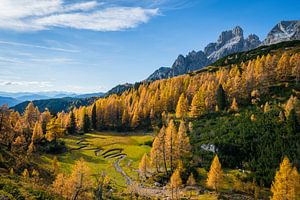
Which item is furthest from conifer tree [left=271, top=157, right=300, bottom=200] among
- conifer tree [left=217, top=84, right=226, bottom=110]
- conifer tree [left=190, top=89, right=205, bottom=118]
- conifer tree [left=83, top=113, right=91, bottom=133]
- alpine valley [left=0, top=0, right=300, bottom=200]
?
conifer tree [left=83, top=113, right=91, bottom=133]

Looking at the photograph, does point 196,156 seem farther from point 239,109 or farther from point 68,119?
point 68,119

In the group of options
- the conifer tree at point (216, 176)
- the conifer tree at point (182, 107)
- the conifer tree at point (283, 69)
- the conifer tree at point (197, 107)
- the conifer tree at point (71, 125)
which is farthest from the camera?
the conifer tree at point (71, 125)

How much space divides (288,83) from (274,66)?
50.3ft

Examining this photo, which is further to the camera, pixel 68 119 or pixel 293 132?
pixel 68 119

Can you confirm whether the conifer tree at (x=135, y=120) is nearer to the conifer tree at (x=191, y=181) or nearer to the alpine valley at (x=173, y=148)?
the alpine valley at (x=173, y=148)

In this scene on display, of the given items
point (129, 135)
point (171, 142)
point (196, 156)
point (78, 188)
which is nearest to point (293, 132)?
point (196, 156)

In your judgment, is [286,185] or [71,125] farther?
[71,125]

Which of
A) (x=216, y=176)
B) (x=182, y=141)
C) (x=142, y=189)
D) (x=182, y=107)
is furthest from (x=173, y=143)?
(x=182, y=107)

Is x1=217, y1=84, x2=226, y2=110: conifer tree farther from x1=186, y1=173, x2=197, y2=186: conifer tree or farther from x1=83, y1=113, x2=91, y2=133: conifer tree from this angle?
x1=83, y1=113, x2=91, y2=133: conifer tree

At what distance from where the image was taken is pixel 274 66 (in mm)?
130375

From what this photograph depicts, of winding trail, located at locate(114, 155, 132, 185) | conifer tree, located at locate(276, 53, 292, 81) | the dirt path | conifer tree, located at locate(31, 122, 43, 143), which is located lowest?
the dirt path

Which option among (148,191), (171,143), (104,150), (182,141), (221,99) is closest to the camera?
(148,191)

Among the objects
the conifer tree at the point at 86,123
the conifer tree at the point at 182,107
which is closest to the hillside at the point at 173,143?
the conifer tree at the point at 182,107

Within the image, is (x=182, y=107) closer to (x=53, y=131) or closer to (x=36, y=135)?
(x=53, y=131)
